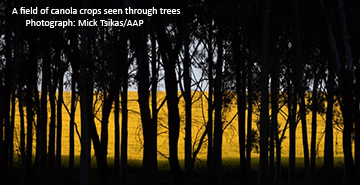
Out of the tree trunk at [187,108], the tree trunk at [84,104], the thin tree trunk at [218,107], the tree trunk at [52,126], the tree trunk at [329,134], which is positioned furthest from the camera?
the tree trunk at [52,126]

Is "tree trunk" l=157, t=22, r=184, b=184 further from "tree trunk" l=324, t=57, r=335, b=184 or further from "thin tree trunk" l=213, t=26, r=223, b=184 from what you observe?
"tree trunk" l=324, t=57, r=335, b=184

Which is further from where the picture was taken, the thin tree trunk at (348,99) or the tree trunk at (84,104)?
the thin tree trunk at (348,99)

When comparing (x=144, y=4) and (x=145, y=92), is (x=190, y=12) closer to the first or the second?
(x=144, y=4)

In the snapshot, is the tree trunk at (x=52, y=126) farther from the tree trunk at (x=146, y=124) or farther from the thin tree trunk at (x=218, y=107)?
the tree trunk at (x=146, y=124)

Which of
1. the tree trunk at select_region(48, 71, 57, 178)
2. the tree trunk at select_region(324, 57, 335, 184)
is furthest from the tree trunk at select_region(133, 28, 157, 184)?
the tree trunk at select_region(324, 57, 335, 184)

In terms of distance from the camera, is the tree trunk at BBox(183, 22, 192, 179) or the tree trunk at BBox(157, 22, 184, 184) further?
the tree trunk at BBox(183, 22, 192, 179)

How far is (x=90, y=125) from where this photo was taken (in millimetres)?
19391

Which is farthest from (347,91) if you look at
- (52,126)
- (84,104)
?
(52,126)

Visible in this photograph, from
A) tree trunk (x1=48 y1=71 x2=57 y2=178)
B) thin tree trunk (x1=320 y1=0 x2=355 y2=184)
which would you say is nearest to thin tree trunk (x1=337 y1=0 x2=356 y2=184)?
thin tree trunk (x1=320 y1=0 x2=355 y2=184)

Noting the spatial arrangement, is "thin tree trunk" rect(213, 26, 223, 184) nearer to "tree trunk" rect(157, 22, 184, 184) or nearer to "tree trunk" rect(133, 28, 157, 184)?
"tree trunk" rect(157, 22, 184, 184)

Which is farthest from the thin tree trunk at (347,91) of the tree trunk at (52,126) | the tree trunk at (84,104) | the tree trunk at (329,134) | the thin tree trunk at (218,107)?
the tree trunk at (52,126)

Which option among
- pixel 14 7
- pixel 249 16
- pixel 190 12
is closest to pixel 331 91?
pixel 249 16

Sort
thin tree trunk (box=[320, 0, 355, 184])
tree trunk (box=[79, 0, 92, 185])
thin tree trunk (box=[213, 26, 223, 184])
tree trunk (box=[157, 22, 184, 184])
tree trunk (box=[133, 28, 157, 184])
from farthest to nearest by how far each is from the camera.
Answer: thin tree trunk (box=[213, 26, 223, 184])
thin tree trunk (box=[320, 0, 355, 184])
tree trunk (box=[157, 22, 184, 184])
tree trunk (box=[79, 0, 92, 185])
tree trunk (box=[133, 28, 157, 184])

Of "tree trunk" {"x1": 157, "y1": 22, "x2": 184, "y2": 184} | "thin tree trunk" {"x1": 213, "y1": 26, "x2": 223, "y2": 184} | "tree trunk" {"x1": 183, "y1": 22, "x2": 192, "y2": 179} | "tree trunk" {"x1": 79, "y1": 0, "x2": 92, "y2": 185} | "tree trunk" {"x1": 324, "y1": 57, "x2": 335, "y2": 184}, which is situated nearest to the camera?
"tree trunk" {"x1": 79, "y1": 0, "x2": 92, "y2": 185}
